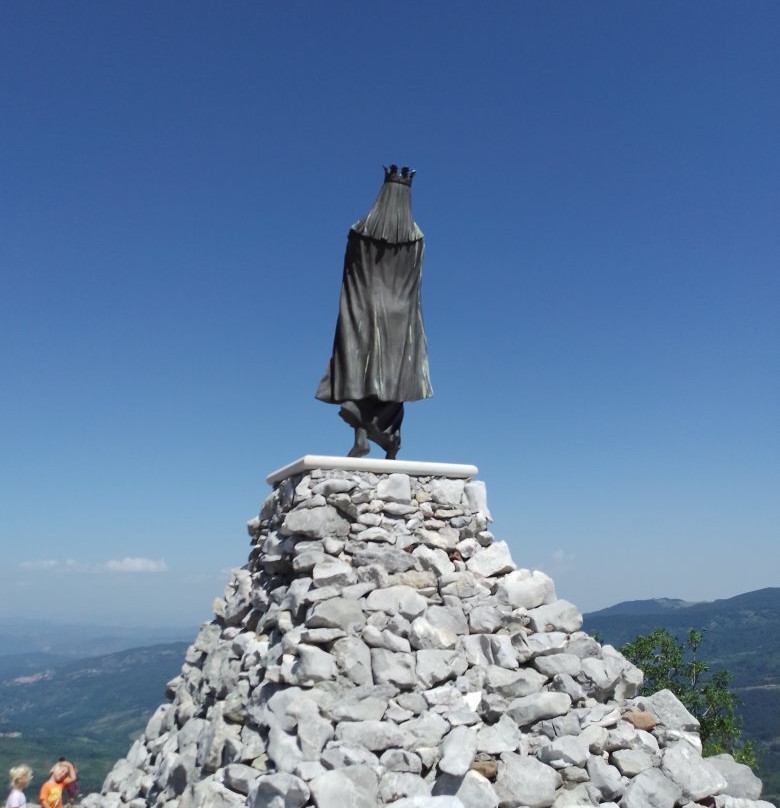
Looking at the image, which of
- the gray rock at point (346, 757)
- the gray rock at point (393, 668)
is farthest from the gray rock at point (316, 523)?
the gray rock at point (346, 757)

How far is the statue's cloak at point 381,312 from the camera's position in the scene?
32.6 feet

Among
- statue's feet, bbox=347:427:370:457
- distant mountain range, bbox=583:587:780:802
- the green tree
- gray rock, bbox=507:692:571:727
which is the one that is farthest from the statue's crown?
distant mountain range, bbox=583:587:780:802

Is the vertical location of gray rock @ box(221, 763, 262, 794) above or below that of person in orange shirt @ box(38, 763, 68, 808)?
above

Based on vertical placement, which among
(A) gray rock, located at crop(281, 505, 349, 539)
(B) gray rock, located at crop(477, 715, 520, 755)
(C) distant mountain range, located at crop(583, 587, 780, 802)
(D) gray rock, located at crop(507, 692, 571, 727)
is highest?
(A) gray rock, located at crop(281, 505, 349, 539)

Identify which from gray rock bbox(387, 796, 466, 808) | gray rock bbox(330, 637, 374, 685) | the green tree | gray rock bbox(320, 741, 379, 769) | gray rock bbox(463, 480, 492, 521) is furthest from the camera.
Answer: the green tree

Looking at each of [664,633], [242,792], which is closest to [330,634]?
[242,792]

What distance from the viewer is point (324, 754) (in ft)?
20.1

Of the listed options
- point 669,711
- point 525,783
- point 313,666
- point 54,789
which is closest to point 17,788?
point 54,789

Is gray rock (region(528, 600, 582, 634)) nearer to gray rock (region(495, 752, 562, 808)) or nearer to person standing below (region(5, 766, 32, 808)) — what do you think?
gray rock (region(495, 752, 562, 808))

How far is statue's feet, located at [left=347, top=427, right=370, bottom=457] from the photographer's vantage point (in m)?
9.66

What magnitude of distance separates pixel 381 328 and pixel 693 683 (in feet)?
53.9

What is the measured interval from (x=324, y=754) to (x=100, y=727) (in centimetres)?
19757

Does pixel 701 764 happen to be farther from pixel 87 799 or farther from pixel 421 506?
pixel 87 799

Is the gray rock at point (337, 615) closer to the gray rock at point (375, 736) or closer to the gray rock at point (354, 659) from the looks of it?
the gray rock at point (354, 659)
